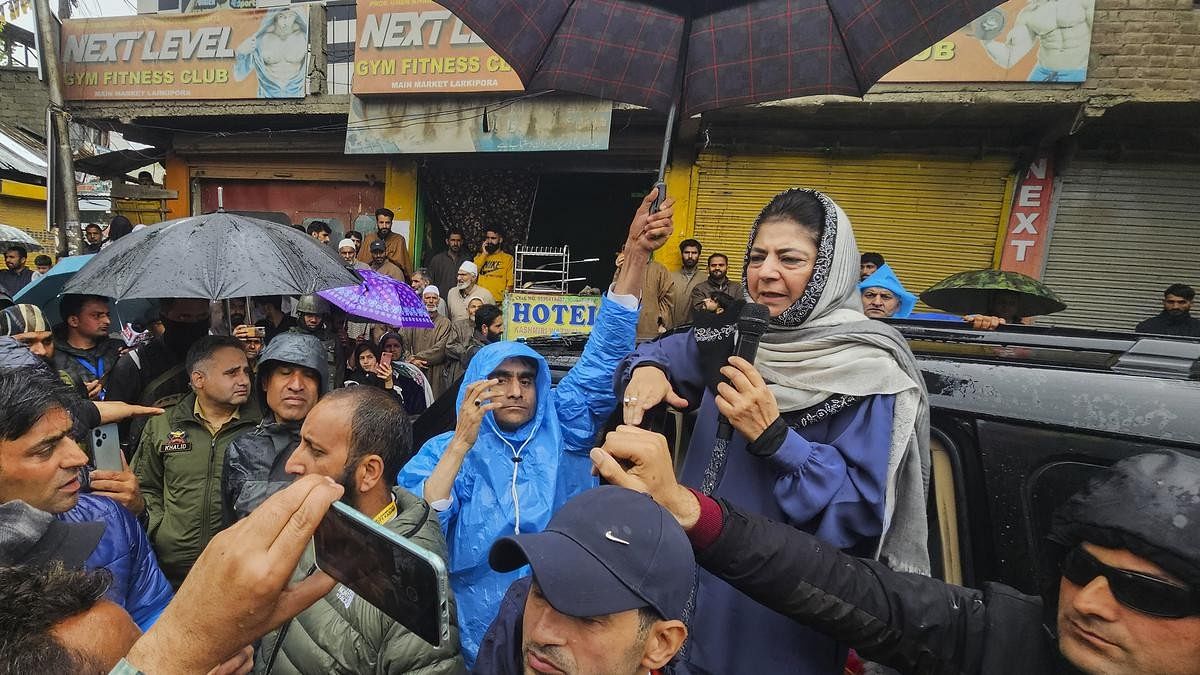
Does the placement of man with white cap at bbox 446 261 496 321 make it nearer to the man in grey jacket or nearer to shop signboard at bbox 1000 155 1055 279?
the man in grey jacket

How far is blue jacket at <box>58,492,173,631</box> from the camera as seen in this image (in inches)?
69.7

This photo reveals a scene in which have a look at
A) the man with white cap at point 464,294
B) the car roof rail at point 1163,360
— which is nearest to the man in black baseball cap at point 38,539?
the car roof rail at point 1163,360

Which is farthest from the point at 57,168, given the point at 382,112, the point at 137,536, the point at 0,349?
the point at 137,536

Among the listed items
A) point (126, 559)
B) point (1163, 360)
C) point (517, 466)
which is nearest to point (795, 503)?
point (1163, 360)

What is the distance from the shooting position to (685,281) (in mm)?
8250

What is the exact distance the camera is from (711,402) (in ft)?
5.79

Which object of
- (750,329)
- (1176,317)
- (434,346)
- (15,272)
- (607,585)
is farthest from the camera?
(15,272)

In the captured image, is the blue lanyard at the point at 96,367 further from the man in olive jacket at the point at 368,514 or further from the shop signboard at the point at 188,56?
the shop signboard at the point at 188,56

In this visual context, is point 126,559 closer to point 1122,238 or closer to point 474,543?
point 474,543

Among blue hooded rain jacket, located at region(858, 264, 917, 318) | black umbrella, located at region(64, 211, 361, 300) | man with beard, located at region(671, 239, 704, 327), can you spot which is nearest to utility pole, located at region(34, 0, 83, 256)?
black umbrella, located at region(64, 211, 361, 300)

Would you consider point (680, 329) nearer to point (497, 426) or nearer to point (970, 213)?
point (497, 426)

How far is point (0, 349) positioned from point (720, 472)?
9.00 feet

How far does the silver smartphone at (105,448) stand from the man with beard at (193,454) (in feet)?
1.09

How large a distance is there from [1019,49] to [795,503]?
27.0 feet
